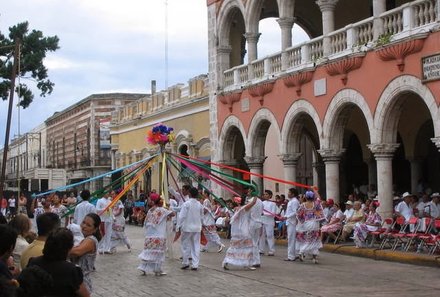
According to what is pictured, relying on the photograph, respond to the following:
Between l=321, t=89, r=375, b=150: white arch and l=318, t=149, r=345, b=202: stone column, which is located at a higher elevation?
l=321, t=89, r=375, b=150: white arch

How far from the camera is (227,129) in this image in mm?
27609

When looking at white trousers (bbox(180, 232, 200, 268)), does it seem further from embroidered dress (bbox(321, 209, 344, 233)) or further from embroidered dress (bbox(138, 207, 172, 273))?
embroidered dress (bbox(321, 209, 344, 233))

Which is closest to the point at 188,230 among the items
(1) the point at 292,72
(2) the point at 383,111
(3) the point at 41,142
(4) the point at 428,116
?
(2) the point at 383,111

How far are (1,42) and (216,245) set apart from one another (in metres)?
11.1

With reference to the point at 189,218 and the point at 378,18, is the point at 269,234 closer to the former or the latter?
the point at 189,218

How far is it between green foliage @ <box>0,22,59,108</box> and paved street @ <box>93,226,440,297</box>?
403 inches

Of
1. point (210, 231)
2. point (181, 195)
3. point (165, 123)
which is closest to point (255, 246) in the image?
point (181, 195)

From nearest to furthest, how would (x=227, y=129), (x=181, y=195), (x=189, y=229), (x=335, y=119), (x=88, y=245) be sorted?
1. (x=88, y=245)
2. (x=189, y=229)
3. (x=181, y=195)
4. (x=335, y=119)
5. (x=227, y=129)

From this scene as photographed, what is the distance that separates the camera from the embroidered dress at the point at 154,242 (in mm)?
14234

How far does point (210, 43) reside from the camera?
93.0ft

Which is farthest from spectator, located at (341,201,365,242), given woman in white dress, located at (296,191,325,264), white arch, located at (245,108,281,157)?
white arch, located at (245,108,281,157)

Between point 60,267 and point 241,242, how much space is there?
989 cm

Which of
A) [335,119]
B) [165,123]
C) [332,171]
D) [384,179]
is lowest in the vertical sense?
[384,179]

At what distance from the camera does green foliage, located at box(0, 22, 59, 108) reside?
24844mm
